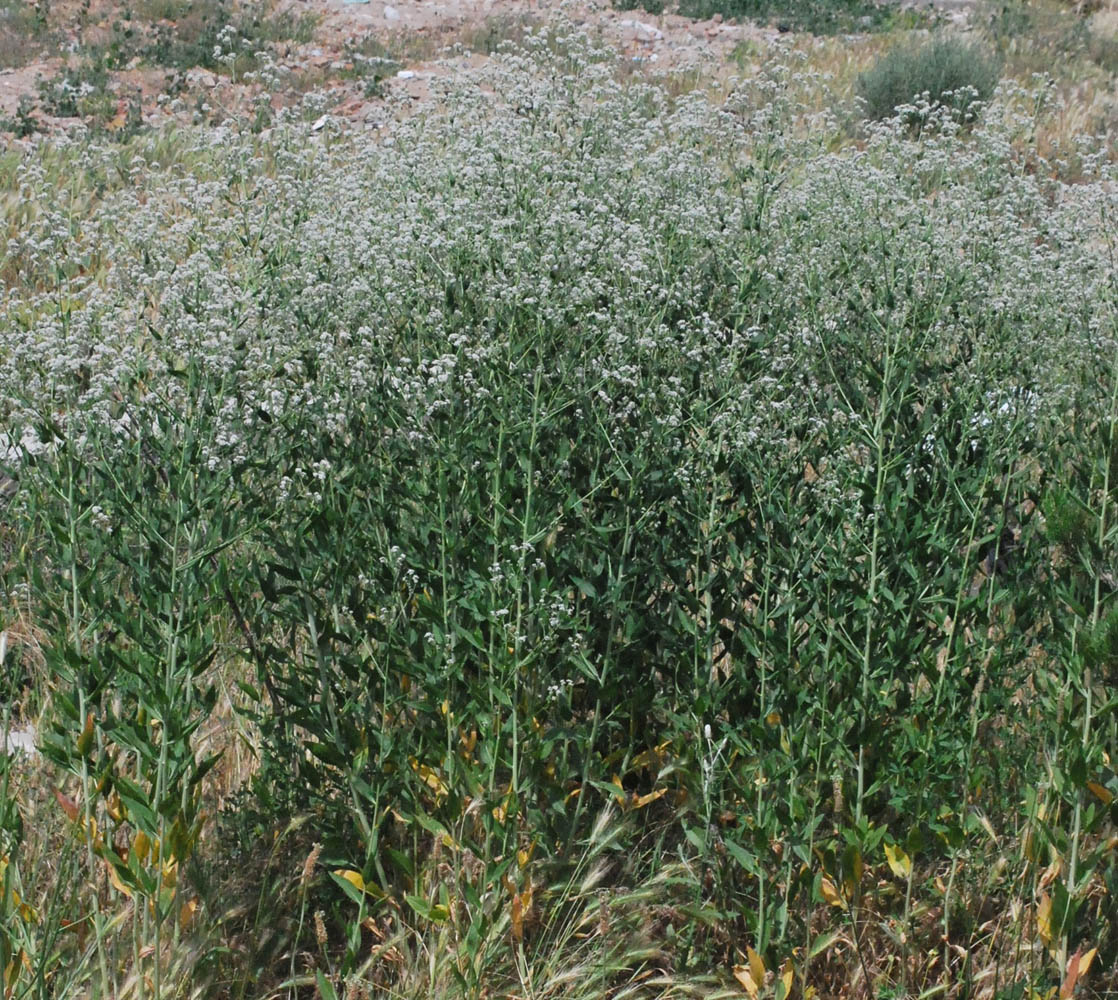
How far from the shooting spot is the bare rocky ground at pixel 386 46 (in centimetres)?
1370

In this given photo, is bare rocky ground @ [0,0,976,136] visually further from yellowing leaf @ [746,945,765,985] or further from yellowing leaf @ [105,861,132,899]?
yellowing leaf @ [746,945,765,985]

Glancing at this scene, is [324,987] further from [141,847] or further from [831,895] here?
[831,895]

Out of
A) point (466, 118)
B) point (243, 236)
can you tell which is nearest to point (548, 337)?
point (243, 236)

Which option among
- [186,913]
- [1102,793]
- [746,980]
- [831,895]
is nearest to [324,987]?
[186,913]

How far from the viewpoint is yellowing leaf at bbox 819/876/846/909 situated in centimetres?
317

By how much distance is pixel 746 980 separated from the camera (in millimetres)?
3088

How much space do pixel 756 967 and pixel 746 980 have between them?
0.30ft

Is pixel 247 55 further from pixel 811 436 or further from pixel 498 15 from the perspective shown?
pixel 811 436

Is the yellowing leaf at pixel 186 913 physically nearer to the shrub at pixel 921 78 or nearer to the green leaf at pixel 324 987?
the green leaf at pixel 324 987

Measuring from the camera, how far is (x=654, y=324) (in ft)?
12.1

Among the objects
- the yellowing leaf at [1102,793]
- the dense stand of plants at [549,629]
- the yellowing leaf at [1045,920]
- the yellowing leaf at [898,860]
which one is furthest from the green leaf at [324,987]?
the yellowing leaf at [1102,793]

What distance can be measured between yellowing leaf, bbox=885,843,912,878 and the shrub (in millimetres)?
10164

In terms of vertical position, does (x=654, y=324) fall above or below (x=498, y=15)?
above

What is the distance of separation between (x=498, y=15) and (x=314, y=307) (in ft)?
52.0
